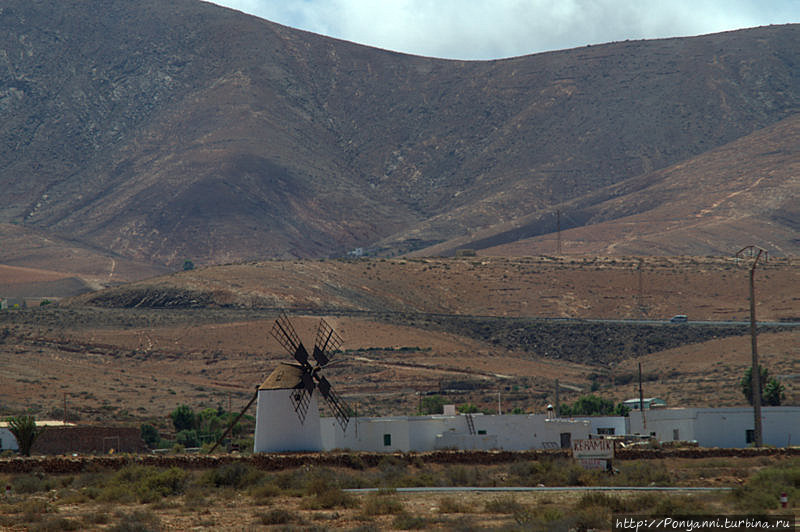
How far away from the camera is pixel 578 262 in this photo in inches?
5133

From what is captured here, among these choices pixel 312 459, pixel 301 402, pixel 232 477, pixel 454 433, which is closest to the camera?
pixel 232 477

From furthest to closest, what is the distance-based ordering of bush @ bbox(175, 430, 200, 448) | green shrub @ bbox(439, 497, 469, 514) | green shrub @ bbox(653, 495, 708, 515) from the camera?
bush @ bbox(175, 430, 200, 448) < green shrub @ bbox(439, 497, 469, 514) < green shrub @ bbox(653, 495, 708, 515)

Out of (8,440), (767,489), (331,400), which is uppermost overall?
(331,400)

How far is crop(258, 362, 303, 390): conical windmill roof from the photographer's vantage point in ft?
138

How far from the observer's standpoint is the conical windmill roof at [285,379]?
42.0m

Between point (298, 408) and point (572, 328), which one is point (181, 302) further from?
point (298, 408)

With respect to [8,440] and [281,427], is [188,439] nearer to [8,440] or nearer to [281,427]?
[8,440]

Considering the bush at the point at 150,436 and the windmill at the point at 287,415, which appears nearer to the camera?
the windmill at the point at 287,415

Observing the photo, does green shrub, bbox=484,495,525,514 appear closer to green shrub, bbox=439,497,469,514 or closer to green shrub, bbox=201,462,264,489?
green shrub, bbox=439,497,469,514

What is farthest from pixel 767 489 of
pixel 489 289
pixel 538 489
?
pixel 489 289

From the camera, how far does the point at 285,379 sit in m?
42.3

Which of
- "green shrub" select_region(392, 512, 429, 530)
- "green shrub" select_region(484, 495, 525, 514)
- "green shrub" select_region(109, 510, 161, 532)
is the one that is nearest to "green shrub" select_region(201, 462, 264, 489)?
"green shrub" select_region(109, 510, 161, 532)

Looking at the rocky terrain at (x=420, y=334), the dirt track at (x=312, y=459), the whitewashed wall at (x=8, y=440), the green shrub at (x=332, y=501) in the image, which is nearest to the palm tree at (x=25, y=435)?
the whitewashed wall at (x=8, y=440)

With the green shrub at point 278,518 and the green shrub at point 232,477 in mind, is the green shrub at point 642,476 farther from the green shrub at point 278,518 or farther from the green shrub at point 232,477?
the green shrub at point 278,518
